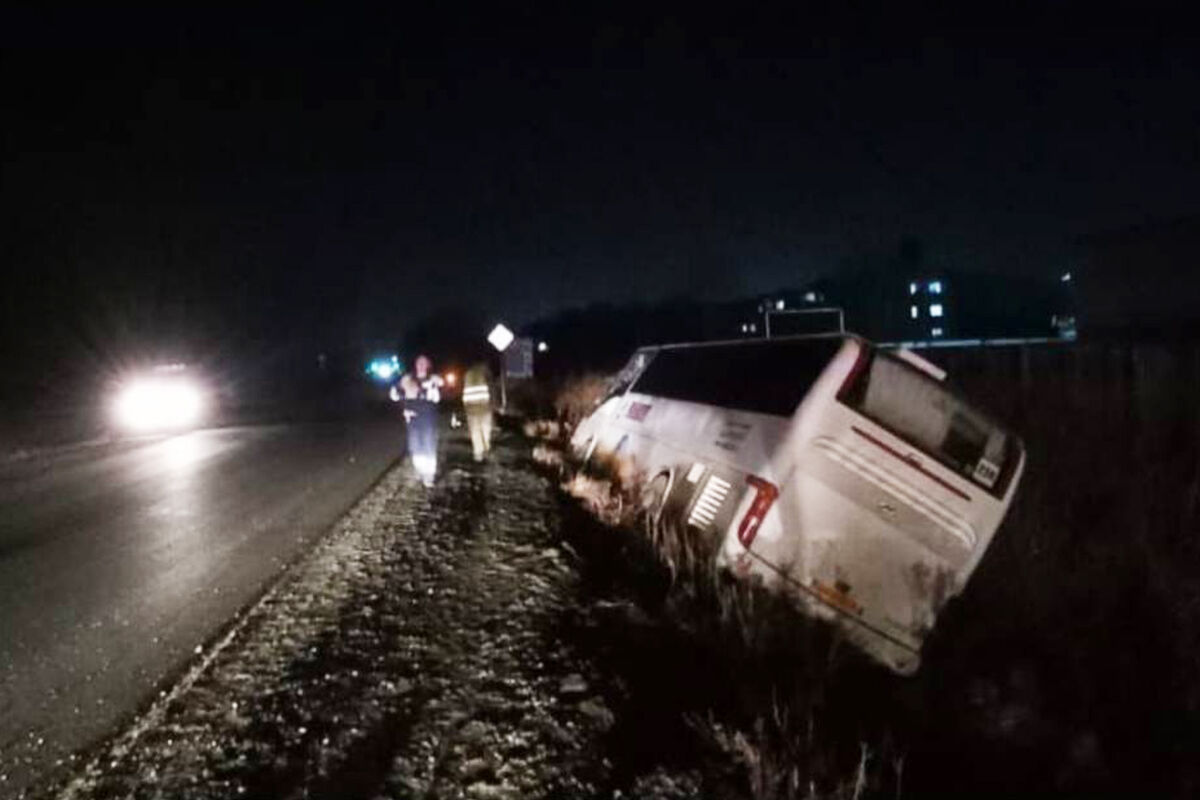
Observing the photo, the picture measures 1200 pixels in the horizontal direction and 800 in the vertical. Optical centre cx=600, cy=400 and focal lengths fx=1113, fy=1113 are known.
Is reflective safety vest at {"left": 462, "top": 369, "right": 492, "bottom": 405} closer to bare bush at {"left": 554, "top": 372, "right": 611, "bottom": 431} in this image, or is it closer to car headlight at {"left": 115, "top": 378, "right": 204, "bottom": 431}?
bare bush at {"left": 554, "top": 372, "right": 611, "bottom": 431}

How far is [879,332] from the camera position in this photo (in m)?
57.9

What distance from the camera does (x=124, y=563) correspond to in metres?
9.84

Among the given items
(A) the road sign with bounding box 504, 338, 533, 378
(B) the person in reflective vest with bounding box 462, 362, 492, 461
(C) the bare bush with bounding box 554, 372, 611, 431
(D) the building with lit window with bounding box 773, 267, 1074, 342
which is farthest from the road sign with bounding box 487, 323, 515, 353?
(D) the building with lit window with bounding box 773, 267, 1074, 342

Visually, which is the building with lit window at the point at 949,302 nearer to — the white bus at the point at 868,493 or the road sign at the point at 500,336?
the road sign at the point at 500,336

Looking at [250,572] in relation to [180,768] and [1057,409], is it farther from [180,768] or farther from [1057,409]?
[1057,409]

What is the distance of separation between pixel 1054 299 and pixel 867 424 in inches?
3338

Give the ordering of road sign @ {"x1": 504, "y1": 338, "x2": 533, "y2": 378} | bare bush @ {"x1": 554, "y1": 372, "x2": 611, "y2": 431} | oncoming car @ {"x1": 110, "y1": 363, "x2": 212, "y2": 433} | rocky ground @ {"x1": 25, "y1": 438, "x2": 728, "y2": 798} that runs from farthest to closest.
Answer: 1. road sign @ {"x1": 504, "y1": 338, "x2": 533, "y2": 378}
2. oncoming car @ {"x1": 110, "y1": 363, "x2": 212, "y2": 433}
3. bare bush @ {"x1": 554, "y1": 372, "x2": 611, "y2": 431}
4. rocky ground @ {"x1": 25, "y1": 438, "x2": 728, "y2": 798}

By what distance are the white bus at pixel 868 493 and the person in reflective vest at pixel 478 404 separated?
9.25m

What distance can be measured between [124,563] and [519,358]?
Result: 850 inches

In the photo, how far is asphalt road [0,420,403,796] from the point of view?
6.04m

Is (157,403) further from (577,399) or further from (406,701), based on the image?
(406,701)

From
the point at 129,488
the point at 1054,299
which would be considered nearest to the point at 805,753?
the point at 129,488

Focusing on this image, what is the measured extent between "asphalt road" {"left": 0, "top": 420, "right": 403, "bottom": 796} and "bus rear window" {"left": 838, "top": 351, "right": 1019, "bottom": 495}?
455 cm

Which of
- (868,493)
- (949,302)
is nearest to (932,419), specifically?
(868,493)
